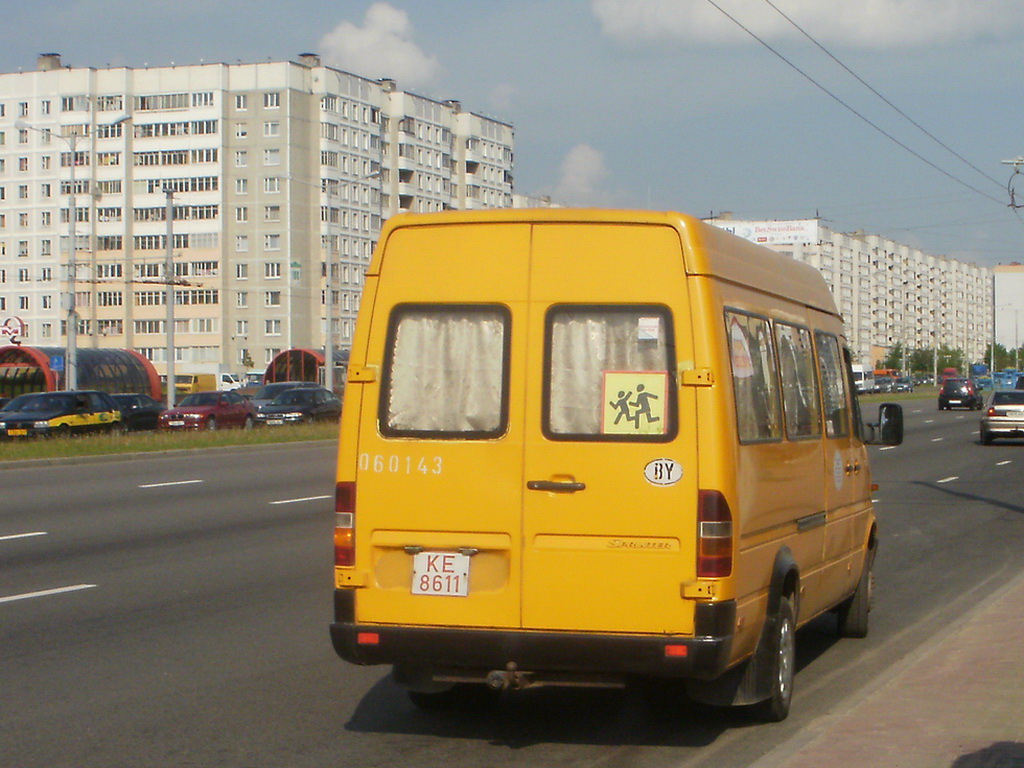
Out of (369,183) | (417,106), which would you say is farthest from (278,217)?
(417,106)

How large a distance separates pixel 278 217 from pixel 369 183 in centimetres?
1023

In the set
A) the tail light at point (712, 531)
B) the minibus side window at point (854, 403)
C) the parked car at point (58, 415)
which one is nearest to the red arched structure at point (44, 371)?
the parked car at point (58, 415)

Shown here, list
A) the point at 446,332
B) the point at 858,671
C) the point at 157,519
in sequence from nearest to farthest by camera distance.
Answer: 1. the point at 446,332
2. the point at 858,671
3. the point at 157,519

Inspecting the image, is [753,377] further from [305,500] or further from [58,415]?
[58,415]

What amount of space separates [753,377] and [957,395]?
216 ft

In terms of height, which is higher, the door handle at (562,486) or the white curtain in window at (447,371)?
the white curtain in window at (447,371)

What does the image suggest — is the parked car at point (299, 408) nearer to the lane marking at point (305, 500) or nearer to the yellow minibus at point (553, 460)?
the lane marking at point (305, 500)

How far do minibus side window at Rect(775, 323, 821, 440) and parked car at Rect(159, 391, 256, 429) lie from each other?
3658 centimetres

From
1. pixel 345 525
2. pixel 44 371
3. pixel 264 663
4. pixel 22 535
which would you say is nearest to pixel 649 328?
pixel 345 525

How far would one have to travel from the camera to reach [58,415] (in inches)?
1438

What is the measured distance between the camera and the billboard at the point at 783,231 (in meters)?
119

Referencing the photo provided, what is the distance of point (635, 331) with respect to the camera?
20.6ft

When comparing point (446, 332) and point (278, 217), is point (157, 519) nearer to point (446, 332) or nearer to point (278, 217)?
point (446, 332)

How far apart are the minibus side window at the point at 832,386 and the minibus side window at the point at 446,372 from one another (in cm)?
259
